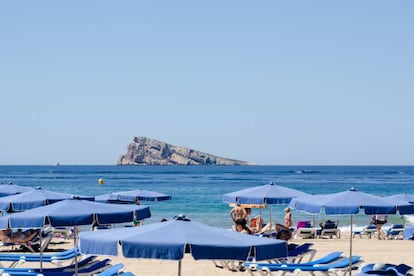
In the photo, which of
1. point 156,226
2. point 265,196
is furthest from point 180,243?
point 265,196

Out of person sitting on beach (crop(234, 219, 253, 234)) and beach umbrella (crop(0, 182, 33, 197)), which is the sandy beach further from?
beach umbrella (crop(0, 182, 33, 197))

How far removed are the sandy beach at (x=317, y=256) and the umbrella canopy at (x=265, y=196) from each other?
162 centimetres

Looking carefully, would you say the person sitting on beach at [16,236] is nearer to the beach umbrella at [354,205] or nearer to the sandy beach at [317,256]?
the sandy beach at [317,256]

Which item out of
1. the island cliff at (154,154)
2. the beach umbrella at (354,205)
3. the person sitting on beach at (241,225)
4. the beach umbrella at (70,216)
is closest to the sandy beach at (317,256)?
the person sitting on beach at (241,225)

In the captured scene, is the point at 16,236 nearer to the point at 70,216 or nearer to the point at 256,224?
the point at 256,224

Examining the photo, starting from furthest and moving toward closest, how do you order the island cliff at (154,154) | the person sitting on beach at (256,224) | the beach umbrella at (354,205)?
the island cliff at (154,154), the person sitting on beach at (256,224), the beach umbrella at (354,205)

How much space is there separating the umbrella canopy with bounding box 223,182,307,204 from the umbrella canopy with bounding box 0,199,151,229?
20.9 feet

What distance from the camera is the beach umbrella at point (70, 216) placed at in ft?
27.7

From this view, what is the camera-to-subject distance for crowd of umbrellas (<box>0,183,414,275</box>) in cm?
607

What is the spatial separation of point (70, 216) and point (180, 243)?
9.62 ft

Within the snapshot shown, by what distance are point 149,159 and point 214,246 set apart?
178148 mm

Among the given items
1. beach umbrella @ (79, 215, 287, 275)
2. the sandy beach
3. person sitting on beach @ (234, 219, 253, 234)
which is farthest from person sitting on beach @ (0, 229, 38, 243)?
beach umbrella @ (79, 215, 287, 275)

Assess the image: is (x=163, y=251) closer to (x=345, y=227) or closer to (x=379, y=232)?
(x=379, y=232)

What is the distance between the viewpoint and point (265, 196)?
50.0 ft
